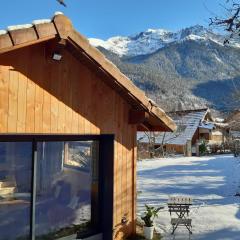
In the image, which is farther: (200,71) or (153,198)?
(200,71)

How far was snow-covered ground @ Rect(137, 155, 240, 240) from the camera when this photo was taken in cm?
1015

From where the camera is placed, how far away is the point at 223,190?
54.2 feet

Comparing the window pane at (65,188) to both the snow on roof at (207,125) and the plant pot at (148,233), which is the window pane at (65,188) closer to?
the plant pot at (148,233)

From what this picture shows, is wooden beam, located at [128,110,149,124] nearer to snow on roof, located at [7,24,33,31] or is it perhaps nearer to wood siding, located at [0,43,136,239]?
wood siding, located at [0,43,136,239]

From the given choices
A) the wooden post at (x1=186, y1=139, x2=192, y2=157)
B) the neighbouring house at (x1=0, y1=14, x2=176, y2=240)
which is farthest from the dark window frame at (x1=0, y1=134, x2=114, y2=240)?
the wooden post at (x1=186, y1=139, x2=192, y2=157)

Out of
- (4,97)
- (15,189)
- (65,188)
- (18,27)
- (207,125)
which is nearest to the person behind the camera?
(18,27)

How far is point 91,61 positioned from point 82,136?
1.62m

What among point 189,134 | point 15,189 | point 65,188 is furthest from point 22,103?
point 189,134

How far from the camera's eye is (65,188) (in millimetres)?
8102

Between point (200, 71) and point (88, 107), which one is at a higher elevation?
point (200, 71)

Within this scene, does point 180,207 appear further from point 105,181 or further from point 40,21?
point 40,21

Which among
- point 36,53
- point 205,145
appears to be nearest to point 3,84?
point 36,53

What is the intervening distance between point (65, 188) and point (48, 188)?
0.52 m

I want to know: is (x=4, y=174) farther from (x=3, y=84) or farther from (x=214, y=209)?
→ (x=214, y=209)
